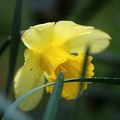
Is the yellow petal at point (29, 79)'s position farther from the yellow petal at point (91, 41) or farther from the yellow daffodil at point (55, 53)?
the yellow petal at point (91, 41)

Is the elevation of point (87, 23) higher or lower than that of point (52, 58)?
lower

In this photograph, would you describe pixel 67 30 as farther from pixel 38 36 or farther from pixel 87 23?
pixel 87 23

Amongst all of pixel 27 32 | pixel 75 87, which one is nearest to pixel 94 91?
pixel 75 87

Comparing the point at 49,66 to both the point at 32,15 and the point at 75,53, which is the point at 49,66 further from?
the point at 32,15

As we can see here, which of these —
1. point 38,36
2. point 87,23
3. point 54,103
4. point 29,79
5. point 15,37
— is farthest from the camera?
point 87,23

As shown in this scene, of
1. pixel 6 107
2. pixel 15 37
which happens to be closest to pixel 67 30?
pixel 15 37

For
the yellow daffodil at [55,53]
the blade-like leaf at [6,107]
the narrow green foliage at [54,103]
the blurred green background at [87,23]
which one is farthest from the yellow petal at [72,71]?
the blurred green background at [87,23]

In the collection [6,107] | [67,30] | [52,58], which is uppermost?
[67,30]
